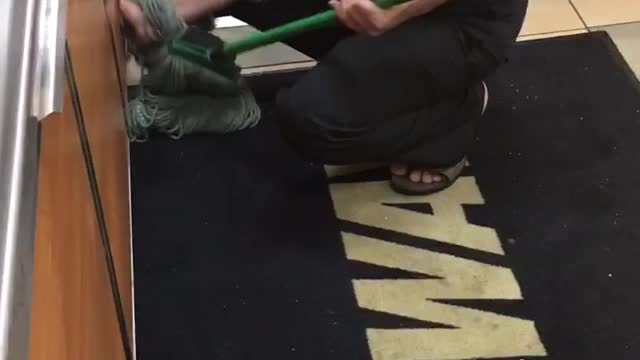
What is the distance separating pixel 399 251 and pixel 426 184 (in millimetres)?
137

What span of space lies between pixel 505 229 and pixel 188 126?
0.50 metres

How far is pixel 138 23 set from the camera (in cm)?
146

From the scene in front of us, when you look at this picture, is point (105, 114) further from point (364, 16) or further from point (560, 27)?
point (560, 27)

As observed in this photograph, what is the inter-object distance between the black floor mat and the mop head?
0.03 metres

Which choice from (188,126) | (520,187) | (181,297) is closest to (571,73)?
(520,187)

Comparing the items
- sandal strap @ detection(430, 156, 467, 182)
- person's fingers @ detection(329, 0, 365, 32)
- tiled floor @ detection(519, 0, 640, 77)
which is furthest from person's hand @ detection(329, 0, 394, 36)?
tiled floor @ detection(519, 0, 640, 77)

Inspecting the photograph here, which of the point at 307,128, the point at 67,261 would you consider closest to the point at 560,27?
the point at 307,128

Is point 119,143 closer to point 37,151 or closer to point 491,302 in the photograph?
point 491,302

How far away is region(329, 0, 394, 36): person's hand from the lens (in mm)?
1315

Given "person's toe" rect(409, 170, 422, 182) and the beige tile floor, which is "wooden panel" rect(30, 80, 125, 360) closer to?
"person's toe" rect(409, 170, 422, 182)

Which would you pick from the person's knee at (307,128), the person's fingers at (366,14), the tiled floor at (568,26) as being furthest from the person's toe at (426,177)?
the tiled floor at (568,26)

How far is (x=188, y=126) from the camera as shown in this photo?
5.20ft

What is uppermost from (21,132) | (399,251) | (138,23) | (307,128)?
(21,132)

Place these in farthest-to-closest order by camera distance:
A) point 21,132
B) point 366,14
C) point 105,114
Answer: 1. point 366,14
2. point 105,114
3. point 21,132
